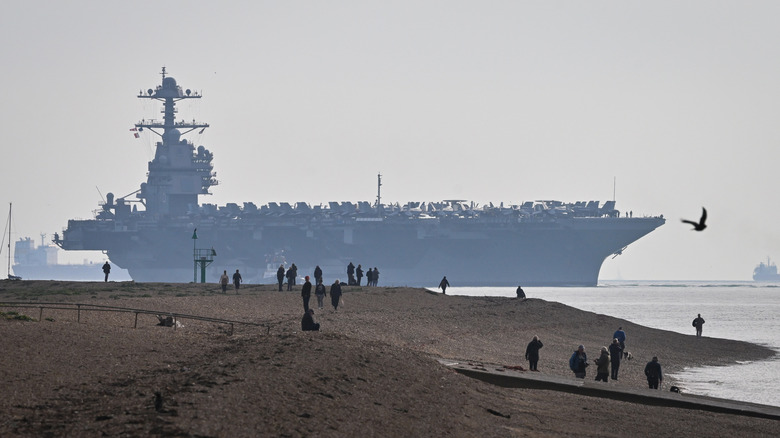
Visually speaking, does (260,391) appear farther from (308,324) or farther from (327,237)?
(327,237)

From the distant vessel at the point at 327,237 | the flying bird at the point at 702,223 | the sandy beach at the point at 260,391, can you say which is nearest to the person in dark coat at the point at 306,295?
the sandy beach at the point at 260,391

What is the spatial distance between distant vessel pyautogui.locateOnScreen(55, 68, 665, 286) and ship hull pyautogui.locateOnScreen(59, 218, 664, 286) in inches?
4.8

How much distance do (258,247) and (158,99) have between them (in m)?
21.4

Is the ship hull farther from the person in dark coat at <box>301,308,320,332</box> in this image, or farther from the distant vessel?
the person in dark coat at <box>301,308,320,332</box>

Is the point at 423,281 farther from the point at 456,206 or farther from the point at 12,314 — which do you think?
the point at 12,314

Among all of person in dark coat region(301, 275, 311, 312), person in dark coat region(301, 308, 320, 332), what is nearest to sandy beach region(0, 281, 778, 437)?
person in dark coat region(301, 275, 311, 312)

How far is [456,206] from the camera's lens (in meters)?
151

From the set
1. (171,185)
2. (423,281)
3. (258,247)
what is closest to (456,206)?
(423,281)

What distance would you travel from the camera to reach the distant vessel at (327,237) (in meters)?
139

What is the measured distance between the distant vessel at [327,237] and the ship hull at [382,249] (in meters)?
0.12

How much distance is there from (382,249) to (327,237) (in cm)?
683

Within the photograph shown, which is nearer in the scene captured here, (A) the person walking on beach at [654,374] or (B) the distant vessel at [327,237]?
(A) the person walking on beach at [654,374]

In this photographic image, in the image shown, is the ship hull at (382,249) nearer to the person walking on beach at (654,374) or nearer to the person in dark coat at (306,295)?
the person in dark coat at (306,295)

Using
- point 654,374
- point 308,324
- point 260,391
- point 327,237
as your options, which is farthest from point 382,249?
point 260,391
